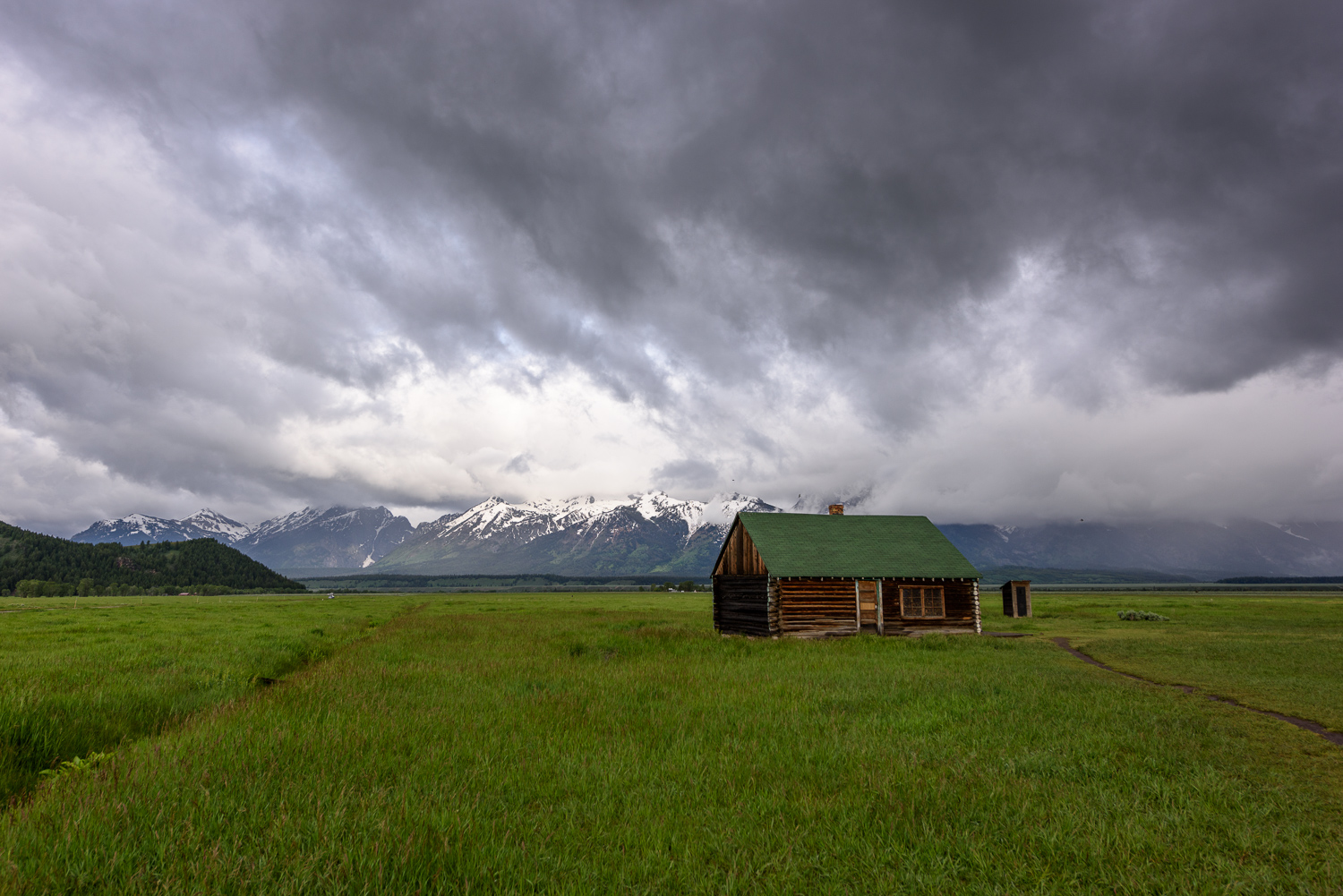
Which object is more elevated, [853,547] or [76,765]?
[853,547]

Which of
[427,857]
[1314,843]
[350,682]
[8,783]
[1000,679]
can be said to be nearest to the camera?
[427,857]

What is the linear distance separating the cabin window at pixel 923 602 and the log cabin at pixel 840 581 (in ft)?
0.17

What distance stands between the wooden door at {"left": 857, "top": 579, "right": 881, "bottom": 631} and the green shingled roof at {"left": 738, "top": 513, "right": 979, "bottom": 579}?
781mm

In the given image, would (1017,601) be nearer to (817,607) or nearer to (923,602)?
(923,602)

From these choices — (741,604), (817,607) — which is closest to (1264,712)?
(817,607)

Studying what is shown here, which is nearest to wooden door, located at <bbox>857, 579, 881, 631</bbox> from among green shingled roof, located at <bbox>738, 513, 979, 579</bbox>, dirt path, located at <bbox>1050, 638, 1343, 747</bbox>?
green shingled roof, located at <bbox>738, 513, 979, 579</bbox>

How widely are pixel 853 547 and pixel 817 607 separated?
5094mm

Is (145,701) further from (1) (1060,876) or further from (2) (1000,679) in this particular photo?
(2) (1000,679)

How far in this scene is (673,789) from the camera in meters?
7.64

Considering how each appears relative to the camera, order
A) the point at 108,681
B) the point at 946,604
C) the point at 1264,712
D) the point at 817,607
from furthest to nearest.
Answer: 1. the point at 946,604
2. the point at 817,607
3. the point at 1264,712
4. the point at 108,681

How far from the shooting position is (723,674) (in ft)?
56.3

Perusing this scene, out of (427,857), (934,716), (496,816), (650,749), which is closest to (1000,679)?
(934,716)

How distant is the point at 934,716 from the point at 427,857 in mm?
9926

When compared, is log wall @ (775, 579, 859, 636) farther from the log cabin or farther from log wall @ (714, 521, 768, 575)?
log wall @ (714, 521, 768, 575)
